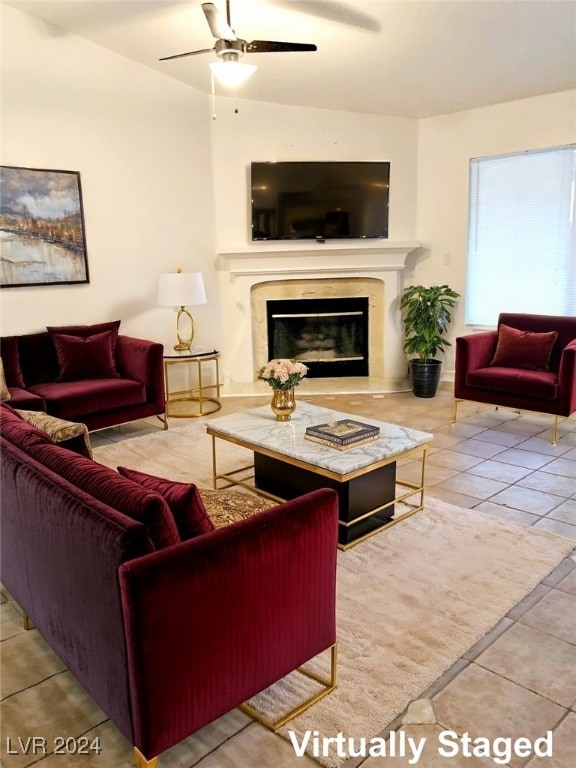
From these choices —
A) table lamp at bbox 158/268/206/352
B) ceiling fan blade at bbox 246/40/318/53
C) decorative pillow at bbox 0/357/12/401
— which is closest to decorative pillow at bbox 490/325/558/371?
table lamp at bbox 158/268/206/352

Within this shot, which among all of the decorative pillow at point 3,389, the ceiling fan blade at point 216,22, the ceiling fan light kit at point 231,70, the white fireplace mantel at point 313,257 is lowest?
the decorative pillow at point 3,389

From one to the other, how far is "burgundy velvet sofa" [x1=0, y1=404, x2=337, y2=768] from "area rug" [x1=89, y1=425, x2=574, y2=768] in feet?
0.69

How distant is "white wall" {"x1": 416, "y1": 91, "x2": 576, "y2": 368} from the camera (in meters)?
5.30

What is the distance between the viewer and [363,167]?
598 centimetres

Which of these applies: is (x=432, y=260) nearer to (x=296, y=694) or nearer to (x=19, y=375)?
(x=19, y=375)

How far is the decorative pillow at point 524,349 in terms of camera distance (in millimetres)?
4746

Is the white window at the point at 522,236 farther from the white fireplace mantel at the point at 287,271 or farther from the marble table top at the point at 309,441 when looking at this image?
the marble table top at the point at 309,441

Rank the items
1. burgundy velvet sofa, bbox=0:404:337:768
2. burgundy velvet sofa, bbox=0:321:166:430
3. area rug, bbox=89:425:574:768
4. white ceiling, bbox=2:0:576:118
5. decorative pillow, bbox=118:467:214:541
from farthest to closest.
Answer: burgundy velvet sofa, bbox=0:321:166:430
white ceiling, bbox=2:0:576:118
area rug, bbox=89:425:574:768
decorative pillow, bbox=118:467:214:541
burgundy velvet sofa, bbox=0:404:337:768

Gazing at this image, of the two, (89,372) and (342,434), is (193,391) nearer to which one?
(89,372)

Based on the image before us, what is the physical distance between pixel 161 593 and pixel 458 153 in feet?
18.7

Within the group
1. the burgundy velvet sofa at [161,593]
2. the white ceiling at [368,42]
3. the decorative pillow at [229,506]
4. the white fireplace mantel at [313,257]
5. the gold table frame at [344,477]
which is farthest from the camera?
the white fireplace mantel at [313,257]

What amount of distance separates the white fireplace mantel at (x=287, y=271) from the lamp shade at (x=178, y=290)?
0.82 m

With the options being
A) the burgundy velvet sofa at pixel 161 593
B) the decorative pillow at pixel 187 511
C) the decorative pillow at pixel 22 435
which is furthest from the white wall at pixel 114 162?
the decorative pillow at pixel 187 511

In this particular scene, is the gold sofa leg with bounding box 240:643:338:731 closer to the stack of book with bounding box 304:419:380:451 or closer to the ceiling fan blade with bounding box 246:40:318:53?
the stack of book with bounding box 304:419:380:451
